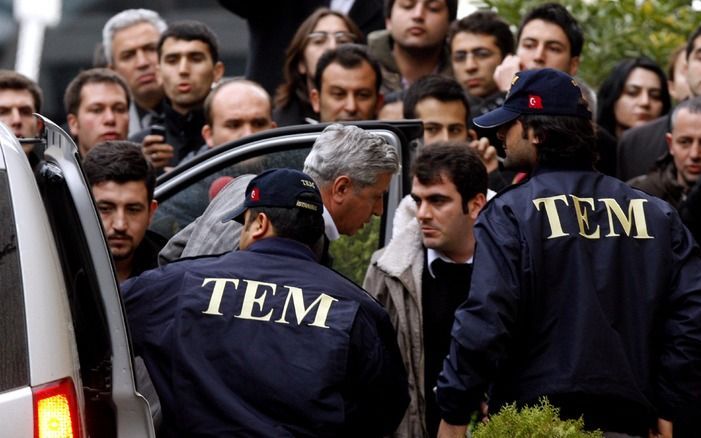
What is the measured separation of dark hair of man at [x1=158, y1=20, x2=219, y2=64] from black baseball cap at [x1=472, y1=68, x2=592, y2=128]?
4081 millimetres

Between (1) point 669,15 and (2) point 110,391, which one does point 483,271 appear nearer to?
(2) point 110,391

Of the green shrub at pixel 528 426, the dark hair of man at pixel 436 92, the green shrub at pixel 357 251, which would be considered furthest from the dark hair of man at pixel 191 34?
the green shrub at pixel 528 426

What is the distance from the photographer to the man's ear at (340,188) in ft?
20.7

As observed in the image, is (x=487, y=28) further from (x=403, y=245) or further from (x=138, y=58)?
(x=403, y=245)

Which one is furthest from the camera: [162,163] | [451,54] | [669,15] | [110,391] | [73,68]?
[73,68]

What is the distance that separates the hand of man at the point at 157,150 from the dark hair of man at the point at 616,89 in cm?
270

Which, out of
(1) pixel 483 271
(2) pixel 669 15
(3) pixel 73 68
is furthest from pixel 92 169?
(3) pixel 73 68

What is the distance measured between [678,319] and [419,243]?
1416 millimetres

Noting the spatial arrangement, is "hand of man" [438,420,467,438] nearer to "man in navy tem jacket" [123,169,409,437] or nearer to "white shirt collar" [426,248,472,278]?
"man in navy tem jacket" [123,169,409,437]

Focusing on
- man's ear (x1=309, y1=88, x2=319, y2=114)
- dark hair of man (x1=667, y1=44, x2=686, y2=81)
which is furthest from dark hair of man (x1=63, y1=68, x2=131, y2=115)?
dark hair of man (x1=667, y1=44, x2=686, y2=81)

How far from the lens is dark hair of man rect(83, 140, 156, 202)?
723 cm

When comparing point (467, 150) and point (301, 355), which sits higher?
point (467, 150)

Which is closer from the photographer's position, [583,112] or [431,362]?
[583,112]

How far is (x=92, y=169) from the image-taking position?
7320 millimetres
